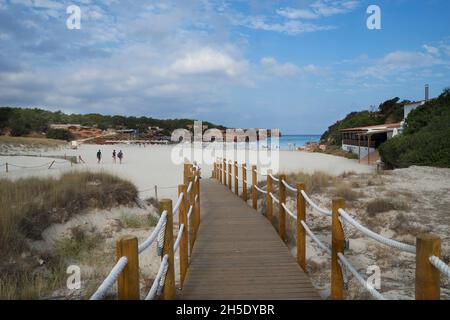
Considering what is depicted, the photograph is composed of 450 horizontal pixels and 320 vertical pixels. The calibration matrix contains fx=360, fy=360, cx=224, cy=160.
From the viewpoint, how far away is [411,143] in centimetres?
2055

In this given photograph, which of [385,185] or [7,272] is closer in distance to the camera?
[7,272]

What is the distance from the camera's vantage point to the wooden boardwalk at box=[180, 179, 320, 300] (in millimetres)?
3958

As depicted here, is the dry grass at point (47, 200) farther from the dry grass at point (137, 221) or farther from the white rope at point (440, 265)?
the white rope at point (440, 265)

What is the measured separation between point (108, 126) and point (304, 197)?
9741cm

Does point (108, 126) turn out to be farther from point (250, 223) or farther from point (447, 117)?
point (250, 223)

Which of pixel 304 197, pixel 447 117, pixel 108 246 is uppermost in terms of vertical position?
pixel 447 117

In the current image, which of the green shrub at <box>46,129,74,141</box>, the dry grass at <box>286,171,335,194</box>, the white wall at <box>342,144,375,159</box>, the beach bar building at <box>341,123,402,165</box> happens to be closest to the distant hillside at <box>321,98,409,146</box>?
the white wall at <box>342,144,375,159</box>

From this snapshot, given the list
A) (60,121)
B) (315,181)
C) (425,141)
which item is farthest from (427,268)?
(60,121)

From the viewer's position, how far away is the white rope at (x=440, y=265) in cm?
187

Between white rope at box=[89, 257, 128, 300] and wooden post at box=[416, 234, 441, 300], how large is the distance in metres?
1.71

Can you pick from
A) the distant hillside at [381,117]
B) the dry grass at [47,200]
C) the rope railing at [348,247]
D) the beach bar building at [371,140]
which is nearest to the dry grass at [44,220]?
the dry grass at [47,200]

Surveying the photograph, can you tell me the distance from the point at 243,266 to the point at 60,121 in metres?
103

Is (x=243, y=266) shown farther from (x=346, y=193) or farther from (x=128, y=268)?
(x=346, y=193)
